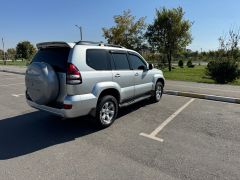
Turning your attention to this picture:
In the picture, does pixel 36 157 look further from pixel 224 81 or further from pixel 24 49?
pixel 24 49

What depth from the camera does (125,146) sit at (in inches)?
156

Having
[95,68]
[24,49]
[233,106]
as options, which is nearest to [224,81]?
[233,106]

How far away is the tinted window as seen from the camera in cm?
448

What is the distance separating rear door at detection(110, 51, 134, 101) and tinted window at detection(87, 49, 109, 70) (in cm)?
28

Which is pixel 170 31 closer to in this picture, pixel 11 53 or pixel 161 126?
pixel 161 126

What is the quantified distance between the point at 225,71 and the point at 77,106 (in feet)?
43.2

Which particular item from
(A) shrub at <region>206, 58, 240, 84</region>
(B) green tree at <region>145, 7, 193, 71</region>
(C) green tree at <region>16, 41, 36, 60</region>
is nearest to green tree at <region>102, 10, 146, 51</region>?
(B) green tree at <region>145, 7, 193, 71</region>

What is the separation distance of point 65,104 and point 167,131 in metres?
2.35

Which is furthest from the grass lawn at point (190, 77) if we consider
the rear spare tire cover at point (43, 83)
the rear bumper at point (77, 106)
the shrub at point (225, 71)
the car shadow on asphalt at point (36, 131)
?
the rear spare tire cover at point (43, 83)

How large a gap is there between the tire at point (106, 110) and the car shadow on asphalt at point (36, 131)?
0.59 feet

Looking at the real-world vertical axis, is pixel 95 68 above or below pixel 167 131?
above

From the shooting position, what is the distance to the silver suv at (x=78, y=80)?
4.12 meters

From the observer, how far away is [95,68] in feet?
14.8

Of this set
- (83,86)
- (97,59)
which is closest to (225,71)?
(97,59)
